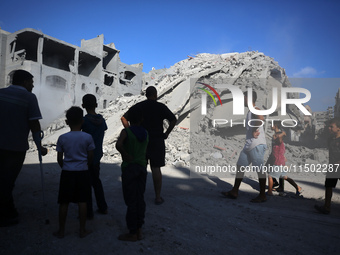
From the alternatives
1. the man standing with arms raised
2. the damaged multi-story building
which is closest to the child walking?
the man standing with arms raised

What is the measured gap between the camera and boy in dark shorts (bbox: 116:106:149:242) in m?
2.08

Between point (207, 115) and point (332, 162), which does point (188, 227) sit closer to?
point (332, 162)

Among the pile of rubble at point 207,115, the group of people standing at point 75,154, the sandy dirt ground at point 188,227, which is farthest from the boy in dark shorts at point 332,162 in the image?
the pile of rubble at point 207,115

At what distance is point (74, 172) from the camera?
83.1 inches

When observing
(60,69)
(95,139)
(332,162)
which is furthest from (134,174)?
(60,69)

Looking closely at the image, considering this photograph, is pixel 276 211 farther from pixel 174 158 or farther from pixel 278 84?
pixel 278 84

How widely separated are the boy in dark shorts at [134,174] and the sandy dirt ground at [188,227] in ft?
0.62

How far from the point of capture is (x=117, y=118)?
33.5ft

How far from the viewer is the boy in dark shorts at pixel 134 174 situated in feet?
6.82

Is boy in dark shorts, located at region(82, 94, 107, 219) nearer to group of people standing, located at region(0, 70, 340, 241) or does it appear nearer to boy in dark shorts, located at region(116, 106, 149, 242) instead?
group of people standing, located at region(0, 70, 340, 241)

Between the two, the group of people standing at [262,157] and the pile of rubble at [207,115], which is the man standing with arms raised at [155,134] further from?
the pile of rubble at [207,115]

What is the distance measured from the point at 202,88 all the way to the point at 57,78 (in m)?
13.6

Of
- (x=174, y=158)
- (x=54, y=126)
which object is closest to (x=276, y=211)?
(x=174, y=158)

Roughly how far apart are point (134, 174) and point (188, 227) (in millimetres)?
932
